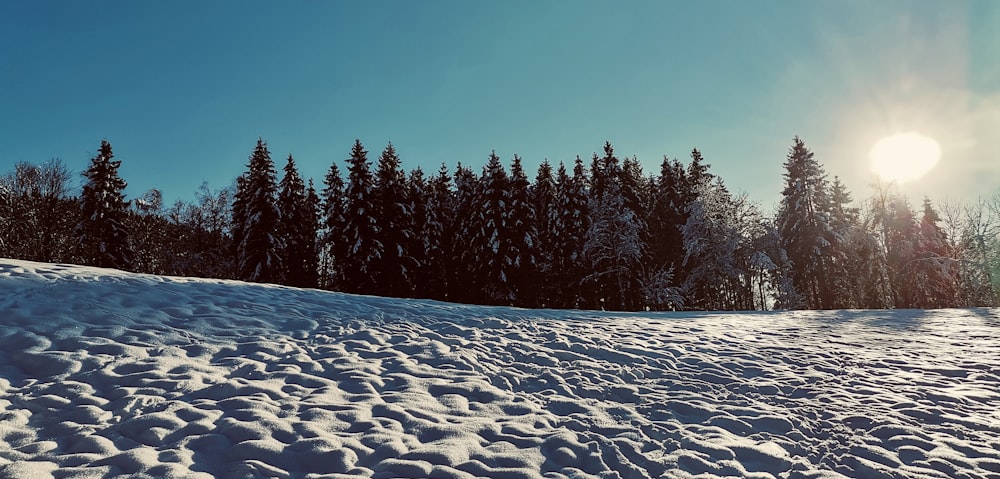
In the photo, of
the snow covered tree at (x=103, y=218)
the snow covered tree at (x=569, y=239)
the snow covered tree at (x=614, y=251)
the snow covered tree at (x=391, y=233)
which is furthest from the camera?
the snow covered tree at (x=569, y=239)

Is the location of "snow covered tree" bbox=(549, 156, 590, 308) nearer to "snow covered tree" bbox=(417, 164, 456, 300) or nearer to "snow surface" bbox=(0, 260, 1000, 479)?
"snow covered tree" bbox=(417, 164, 456, 300)

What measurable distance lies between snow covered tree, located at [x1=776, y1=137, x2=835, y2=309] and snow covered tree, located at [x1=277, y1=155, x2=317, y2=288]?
35.3 metres

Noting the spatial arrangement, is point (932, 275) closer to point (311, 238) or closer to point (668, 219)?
point (668, 219)

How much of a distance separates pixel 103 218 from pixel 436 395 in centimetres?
3571

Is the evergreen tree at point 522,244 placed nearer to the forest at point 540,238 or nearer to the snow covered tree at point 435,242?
the forest at point 540,238

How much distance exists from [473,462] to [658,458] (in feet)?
5.70

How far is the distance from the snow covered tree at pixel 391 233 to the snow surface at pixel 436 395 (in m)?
22.6

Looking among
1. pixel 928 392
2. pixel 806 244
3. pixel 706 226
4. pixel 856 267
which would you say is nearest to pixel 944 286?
pixel 856 267

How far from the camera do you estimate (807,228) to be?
111 feet

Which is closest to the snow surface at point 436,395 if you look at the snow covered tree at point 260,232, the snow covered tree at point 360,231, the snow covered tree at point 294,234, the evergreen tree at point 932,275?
the snow covered tree at point 360,231

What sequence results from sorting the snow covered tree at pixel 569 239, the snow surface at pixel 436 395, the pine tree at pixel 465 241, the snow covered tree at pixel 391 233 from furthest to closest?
1. the snow covered tree at pixel 569 239
2. the pine tree at pixel 465 241
3. the snow covered tree at pixel 391 233
4. the snow surface at pixel 436 395

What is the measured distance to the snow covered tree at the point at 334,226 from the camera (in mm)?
33594

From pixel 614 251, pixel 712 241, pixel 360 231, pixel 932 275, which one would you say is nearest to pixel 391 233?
pixel 360 231

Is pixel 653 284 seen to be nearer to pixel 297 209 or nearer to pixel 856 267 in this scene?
pixel 856 267
